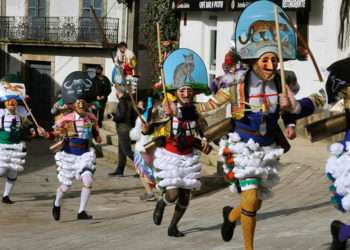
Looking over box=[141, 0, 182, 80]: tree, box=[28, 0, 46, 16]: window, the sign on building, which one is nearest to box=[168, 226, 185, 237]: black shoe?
the sign on building

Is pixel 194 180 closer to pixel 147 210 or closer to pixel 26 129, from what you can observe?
pixel 147 210

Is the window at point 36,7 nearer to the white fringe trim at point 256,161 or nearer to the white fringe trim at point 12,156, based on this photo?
the white fringe trim at point 12,156

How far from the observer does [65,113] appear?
1173 cm

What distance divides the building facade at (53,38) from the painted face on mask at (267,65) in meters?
21.9

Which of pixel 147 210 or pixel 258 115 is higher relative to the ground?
pixel 258 115

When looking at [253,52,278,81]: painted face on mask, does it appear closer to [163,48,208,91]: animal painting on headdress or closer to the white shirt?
the white shirt

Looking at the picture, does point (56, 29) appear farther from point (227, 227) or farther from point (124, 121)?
point (227, 227)

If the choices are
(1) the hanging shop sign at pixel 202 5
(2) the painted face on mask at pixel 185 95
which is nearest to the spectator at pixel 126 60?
(1) the hanging shop sign at pixel 202 5

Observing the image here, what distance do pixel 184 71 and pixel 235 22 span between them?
9.29m

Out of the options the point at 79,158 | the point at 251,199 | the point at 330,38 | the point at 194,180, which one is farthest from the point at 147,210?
the point at 330,38

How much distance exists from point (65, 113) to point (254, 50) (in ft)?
15.5

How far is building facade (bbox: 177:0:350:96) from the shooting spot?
17844mm

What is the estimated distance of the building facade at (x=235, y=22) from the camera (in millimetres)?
17844

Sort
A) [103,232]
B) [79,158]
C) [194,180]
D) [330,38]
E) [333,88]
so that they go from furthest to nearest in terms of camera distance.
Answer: [330,38], [79,158], [103,232], [194,180], [333,88]
